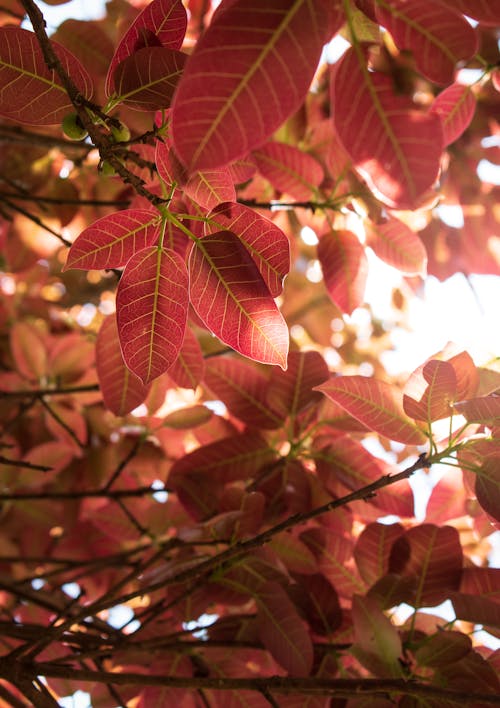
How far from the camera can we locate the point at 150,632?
106 cm

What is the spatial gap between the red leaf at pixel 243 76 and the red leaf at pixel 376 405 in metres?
0.40

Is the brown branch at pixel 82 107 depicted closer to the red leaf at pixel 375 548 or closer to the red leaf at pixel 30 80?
the red leaf at pixel 30 80

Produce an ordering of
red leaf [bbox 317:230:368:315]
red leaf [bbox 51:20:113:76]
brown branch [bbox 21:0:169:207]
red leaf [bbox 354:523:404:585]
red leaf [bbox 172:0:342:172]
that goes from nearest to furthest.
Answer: red leaf [bbox 172:0:342:172] → brown branch [bbox 21:0:169:207] → red leaf [bbox 354:523:404:585] → red leaf [bbox 317:230:368:315] → red leaf [bbox 51:20:113:76]

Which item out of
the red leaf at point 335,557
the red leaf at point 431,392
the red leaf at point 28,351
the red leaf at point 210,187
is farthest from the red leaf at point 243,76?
the red leaf at point 28,351

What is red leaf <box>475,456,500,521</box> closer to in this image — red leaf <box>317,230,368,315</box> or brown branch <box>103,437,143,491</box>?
red leaf <box>317,230,368,315</box>

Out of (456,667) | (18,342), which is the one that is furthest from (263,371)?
(456,667)

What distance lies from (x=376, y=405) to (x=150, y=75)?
19.1 inches

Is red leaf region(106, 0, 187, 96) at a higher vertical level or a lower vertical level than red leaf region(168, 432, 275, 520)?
higher

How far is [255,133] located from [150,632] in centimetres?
87

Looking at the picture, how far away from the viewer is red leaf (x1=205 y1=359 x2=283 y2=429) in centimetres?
113

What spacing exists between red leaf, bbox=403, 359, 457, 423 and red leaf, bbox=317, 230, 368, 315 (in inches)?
12.4

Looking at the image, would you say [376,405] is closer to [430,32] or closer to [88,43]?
[430,32]

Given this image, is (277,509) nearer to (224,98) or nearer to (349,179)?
(349,179)

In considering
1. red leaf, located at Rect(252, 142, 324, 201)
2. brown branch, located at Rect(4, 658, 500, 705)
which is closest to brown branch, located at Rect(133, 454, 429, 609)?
brown branch, located at Rect(4, 658, 500, 705)
